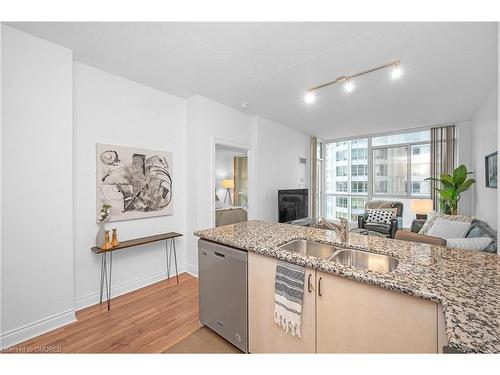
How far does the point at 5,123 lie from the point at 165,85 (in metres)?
1.59

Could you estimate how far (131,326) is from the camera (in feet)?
6.43

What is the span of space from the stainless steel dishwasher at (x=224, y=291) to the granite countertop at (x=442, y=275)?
102 mm

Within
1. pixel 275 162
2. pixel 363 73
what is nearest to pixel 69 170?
pixel 363 73

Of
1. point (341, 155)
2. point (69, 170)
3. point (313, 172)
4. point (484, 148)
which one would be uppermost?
point (341, 155)

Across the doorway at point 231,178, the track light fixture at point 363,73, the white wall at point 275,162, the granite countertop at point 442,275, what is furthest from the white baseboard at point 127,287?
the doorway at point 231,178

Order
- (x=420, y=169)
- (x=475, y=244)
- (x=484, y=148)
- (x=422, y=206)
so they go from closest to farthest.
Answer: (x=475, y=244), (x=484, y=148), (x=422, y=206), (x=420, y=169)

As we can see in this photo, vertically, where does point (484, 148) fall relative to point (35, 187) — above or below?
above

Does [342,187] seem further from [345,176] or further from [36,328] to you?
[36,328]

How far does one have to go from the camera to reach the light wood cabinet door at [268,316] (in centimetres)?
→ 123

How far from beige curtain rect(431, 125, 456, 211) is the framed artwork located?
6.31 feet

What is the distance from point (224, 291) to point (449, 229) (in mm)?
3014

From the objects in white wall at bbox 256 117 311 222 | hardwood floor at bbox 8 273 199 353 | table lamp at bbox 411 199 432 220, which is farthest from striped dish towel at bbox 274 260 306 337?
table lamp at bbox 411 199 432 220

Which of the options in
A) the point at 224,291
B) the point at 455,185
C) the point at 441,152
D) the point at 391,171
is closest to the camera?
the point at 224,291
